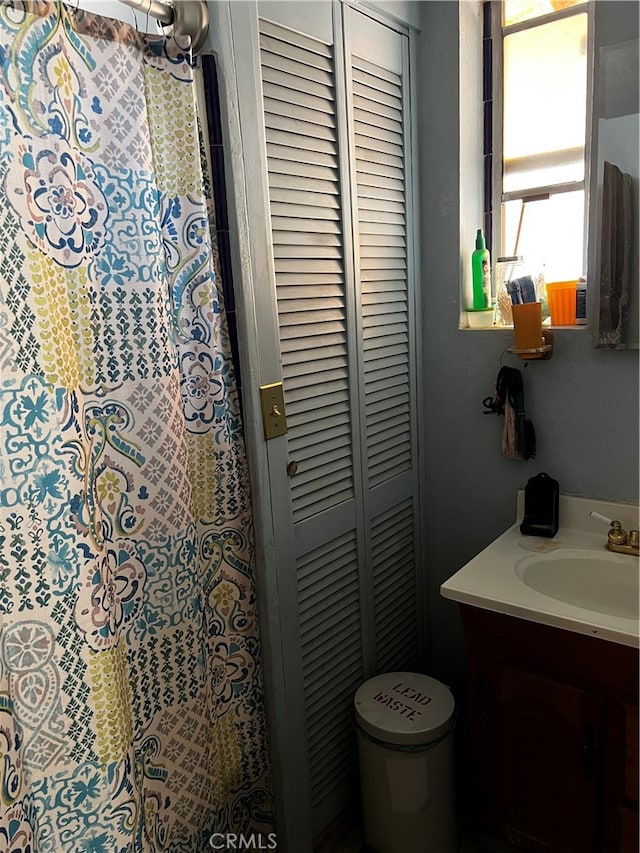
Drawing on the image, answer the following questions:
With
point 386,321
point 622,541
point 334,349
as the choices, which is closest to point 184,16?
point 334,349

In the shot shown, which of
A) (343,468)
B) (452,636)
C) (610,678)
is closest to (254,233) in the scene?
(343,468)

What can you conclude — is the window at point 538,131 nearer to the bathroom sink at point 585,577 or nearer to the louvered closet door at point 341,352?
the louvered closet door at point 341,352

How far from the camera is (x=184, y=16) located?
113 cm

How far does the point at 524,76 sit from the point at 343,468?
1.20 m

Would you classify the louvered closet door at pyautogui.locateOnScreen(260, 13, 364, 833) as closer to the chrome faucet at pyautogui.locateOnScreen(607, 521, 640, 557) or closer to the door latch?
the door latch

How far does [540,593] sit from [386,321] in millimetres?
Result: 809

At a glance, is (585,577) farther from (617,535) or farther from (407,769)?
(407,769)

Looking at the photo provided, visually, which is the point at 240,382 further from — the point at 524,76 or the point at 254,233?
the point at 524,76

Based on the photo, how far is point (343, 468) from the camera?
1.64 metres

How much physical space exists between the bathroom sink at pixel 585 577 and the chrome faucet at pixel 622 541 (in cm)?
2

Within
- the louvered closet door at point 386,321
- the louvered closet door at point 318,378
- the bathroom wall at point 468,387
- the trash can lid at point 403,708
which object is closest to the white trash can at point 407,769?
the trash can lid at point 403,708

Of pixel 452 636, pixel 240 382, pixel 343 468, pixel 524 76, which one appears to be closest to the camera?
pixel 240 382

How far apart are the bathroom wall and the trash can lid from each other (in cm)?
39

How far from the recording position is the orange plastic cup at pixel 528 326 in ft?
5.20
